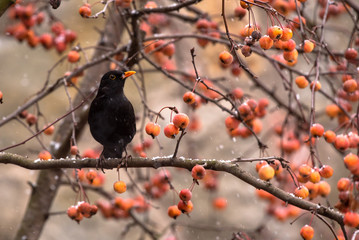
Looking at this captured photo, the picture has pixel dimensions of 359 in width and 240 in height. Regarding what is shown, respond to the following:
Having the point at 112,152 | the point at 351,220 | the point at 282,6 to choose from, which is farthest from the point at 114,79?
the point at 351,220

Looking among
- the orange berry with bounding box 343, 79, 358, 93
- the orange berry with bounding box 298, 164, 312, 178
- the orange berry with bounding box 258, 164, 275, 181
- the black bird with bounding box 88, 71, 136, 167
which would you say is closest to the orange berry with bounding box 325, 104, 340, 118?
the orange berry with bounding box 343, 79, 358, 93

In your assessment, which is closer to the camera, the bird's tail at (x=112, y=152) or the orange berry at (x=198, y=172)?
the orange berry at (x=198, y=172)

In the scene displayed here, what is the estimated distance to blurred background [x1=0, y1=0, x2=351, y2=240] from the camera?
496 centimetres

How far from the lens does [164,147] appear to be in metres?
5.24

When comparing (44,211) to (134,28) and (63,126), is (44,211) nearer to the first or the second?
(63,126)

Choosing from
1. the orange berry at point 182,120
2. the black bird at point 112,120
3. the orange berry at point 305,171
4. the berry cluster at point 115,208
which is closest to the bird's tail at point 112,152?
the black bird at point 112,120

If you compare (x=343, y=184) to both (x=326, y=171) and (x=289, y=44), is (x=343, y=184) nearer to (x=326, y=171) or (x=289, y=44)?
(x=326, y=171)

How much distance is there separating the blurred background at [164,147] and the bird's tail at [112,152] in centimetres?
221

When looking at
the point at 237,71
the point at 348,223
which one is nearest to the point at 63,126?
the point at 237,71

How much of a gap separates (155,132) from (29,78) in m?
3.72

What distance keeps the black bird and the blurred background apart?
2207mm

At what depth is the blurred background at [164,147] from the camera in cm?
496

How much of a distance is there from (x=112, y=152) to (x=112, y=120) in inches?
6.6

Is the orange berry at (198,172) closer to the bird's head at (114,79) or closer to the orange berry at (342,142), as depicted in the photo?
the orange berry at (342,142)
